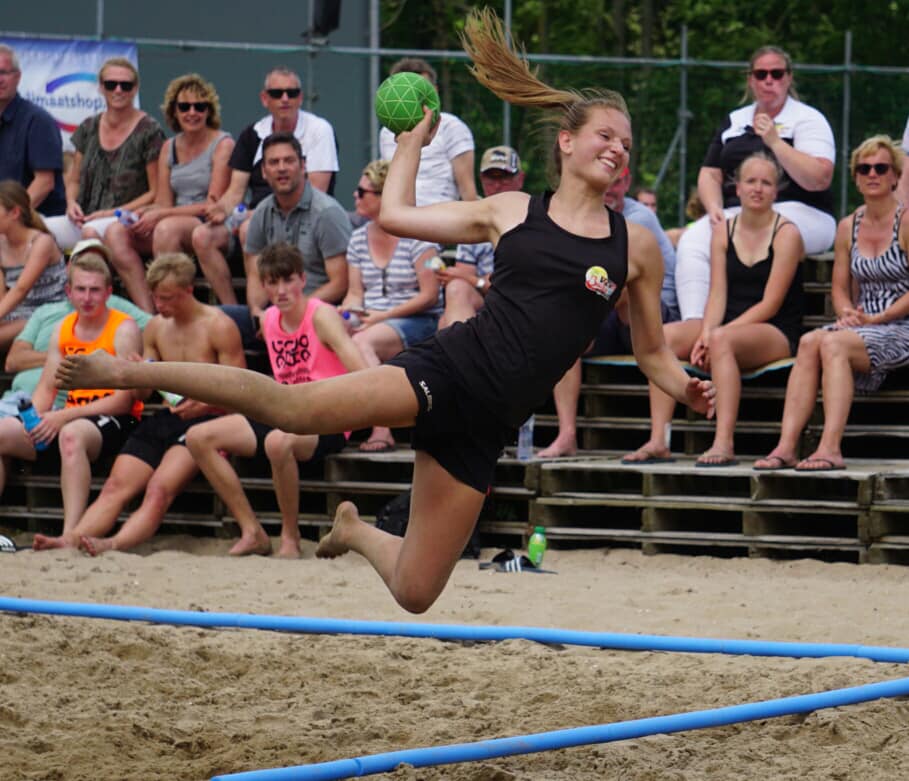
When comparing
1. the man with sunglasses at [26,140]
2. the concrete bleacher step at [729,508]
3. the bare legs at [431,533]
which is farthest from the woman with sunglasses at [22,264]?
the bare legs at [431,533]

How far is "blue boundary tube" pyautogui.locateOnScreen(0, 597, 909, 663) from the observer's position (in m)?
6.20

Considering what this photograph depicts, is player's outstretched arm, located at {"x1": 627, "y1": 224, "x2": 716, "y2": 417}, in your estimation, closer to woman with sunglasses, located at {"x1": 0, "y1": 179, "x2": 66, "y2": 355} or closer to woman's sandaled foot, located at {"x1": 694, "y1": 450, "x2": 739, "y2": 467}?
woman's sandaled foot, located at {"x1": 694, "y1": 450, "x2": 739, "y2": 467}

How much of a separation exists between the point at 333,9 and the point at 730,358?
6881 mm

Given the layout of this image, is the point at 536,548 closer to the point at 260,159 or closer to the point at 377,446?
the point at 377,446

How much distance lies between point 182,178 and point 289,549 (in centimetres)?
317

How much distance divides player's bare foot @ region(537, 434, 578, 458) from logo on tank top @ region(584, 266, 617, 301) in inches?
162

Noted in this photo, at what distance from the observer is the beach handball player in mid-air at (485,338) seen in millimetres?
4953

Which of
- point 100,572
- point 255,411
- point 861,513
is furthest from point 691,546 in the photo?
point 255,411

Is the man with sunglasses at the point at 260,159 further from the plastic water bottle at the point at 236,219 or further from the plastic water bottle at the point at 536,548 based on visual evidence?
the plastic water bottle at the point at 536,548

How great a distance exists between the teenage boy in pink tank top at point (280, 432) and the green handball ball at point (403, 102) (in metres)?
3.56

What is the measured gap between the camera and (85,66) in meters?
13.4

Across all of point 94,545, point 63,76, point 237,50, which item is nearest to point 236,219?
point 94,545

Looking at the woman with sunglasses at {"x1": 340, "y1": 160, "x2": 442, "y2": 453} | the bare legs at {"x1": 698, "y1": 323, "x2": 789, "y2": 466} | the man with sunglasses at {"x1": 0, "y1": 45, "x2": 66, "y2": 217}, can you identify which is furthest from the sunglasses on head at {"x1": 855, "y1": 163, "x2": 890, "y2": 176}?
the man with sunglasses at {"x1": 0, "y1": 45, "x2": 66, "y2": 217}

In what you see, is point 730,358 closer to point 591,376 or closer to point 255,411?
point 591,376
